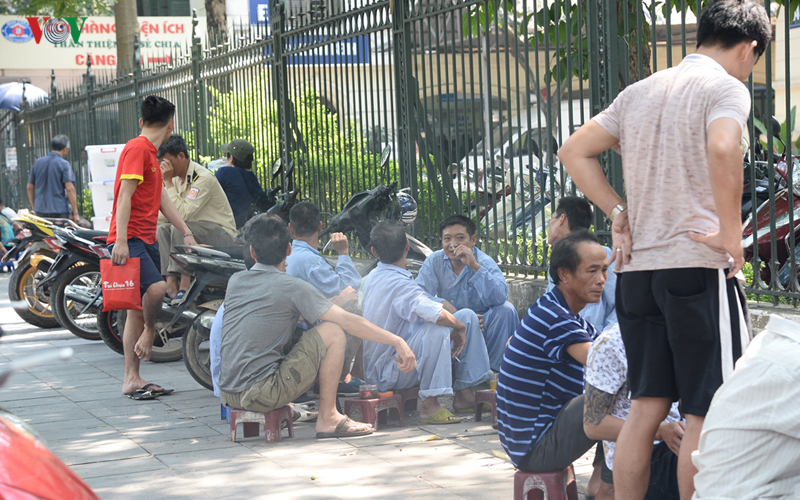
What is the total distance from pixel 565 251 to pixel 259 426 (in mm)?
2314

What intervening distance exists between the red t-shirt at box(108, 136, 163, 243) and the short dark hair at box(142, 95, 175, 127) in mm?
174

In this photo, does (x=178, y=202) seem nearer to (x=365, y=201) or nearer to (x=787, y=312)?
(x=365, y=201)

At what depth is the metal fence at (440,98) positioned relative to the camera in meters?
6.16

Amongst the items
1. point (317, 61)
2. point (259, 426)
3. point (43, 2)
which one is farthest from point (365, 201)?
point (43, 2)

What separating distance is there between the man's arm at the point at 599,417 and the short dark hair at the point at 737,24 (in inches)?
50.7

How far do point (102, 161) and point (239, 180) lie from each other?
3766 mm

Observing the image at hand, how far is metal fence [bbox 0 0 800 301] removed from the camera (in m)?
6.16

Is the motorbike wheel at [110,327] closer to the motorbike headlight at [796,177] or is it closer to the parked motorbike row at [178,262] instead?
the parked motorbike row at [178,262]

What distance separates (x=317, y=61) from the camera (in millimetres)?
9406

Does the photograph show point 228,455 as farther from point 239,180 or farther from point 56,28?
point 56,28

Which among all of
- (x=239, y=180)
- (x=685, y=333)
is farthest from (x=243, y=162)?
(x=685, y=333)

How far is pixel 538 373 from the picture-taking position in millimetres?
3898

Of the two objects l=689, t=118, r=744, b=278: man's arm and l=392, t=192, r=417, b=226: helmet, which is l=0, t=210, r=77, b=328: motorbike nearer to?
l=392, t=192, r=417, b=226: helmet

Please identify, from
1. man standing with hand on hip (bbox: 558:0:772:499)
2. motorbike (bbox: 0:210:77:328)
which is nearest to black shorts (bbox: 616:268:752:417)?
man standing with hand on hip (bbox: 558:0:772:499)
